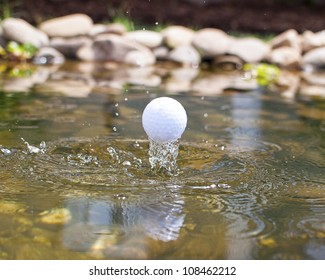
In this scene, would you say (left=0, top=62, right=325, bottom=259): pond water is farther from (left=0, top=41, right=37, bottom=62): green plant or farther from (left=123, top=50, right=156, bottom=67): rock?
(left=123, top=50, right=156, bottom=67): rock

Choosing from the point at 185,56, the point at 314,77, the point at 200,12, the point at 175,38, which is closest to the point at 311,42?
the point at 314,77

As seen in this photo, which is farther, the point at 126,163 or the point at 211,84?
the point at 211,84

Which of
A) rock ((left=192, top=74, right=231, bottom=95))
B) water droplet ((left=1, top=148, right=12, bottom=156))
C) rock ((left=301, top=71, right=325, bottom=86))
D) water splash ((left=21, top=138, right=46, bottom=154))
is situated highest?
water droplet ((left=1, top=148, right=12, bottom=156))

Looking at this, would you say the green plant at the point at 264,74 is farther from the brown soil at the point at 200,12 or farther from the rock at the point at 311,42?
the brown soil at the point at 200,12

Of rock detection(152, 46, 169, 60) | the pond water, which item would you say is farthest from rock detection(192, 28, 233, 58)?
the pond water

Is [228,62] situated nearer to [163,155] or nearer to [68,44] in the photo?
[68,44]
